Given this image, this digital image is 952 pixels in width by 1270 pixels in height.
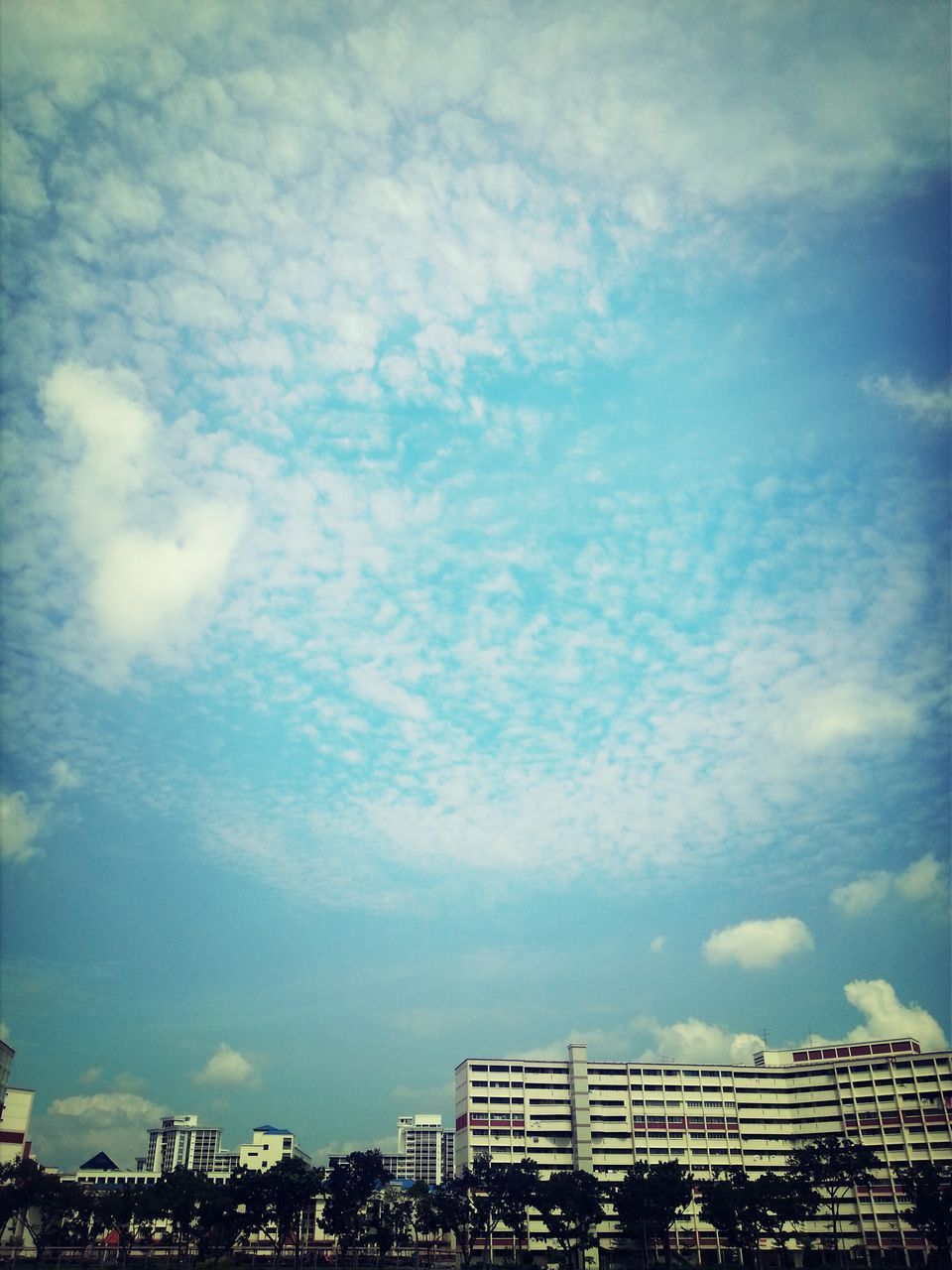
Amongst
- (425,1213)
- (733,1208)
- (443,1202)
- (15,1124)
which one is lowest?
(425,1213)

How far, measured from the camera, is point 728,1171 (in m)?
125

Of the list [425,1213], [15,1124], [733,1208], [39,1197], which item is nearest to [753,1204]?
[733,1208]

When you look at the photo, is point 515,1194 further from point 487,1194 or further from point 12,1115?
point 12,1115

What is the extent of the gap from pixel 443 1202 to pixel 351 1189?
9.85m

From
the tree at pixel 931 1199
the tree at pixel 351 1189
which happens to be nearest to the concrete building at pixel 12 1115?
the tree at pixel 351 1189

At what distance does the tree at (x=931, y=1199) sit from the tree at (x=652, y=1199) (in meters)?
24.9

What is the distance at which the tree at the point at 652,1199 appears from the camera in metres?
98.6

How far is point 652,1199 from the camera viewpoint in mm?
98688

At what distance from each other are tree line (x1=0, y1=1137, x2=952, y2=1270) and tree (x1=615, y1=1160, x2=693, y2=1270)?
0.13 m

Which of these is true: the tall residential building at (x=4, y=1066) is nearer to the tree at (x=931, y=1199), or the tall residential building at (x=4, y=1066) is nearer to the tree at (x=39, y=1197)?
the tree at (x=39, y=1197)

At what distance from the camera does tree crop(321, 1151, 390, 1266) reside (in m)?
→ 102

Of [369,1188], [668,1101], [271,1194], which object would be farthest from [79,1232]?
[668,1101]

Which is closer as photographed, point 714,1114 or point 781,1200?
point 781,1200

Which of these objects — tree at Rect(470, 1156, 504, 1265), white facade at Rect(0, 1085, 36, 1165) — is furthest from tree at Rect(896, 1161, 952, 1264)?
white facade at Rect(0, 1085, 36, 1165)
